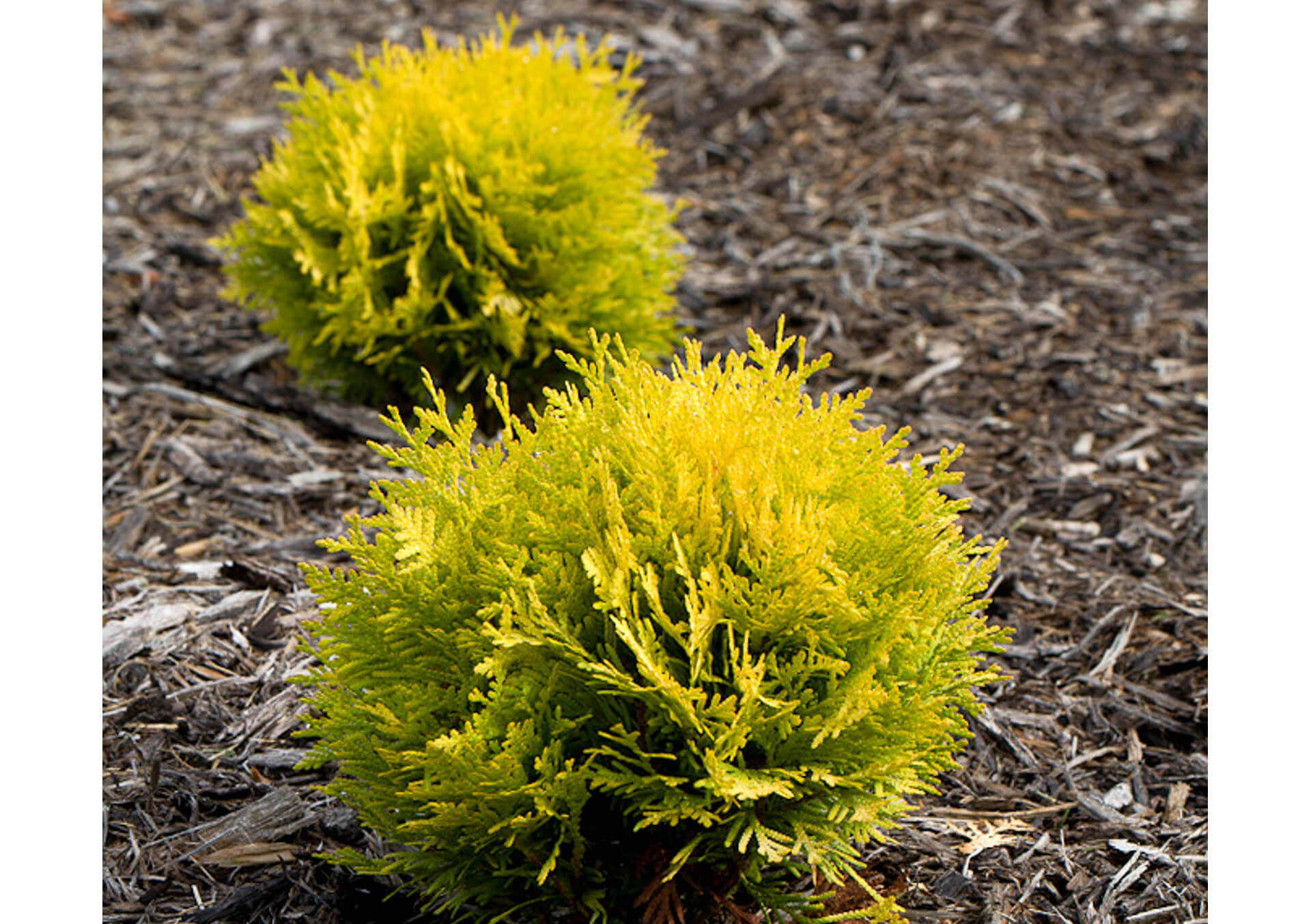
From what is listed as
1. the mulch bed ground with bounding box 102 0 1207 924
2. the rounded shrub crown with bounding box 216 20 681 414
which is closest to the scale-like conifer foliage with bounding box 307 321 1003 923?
the mulch bed ground with bounding box 102 0 1207 924

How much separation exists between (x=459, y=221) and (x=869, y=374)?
195 centimetres

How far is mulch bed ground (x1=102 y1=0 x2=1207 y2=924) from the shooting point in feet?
11.3

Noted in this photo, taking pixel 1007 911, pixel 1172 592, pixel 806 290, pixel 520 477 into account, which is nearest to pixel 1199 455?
pixel 1172 592

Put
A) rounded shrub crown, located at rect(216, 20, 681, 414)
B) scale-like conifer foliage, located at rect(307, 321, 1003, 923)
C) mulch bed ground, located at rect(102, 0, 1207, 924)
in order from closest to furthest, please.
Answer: scale-like conifer foliage, located at rect(307, 321, 1003, 923)
mulch bed ground, located at rect(102, 0, 1207, 924)
rounded shrub crown, located at rect(216, 20, 681, 414)

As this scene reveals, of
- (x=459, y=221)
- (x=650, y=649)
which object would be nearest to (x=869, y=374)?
(x=459, y=221)

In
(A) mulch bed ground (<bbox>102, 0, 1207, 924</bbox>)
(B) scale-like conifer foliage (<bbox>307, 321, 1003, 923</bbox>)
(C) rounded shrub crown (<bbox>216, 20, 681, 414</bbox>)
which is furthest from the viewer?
(C) rounded shrub crown (<bbox>216, 20, 681, 414</bbox>)

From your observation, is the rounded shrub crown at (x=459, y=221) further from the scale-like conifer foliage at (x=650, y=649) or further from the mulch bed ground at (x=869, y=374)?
the scale-like conifer foliage at (x=650, y=649)

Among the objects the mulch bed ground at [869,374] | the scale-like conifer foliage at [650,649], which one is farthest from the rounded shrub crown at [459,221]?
the scale-like conifer foliage at [650,649]

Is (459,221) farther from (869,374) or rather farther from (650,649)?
(650,649)

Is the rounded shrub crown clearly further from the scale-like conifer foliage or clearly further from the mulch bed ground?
the scale-like conifer foliage

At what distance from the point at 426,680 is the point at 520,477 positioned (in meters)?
0.47

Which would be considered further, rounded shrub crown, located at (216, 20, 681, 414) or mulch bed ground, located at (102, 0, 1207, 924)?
rounded shrub crown, located at (216, 20, 681, 414)

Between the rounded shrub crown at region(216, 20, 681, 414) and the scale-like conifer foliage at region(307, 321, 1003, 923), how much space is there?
194cm

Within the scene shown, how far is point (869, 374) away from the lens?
5.72m
